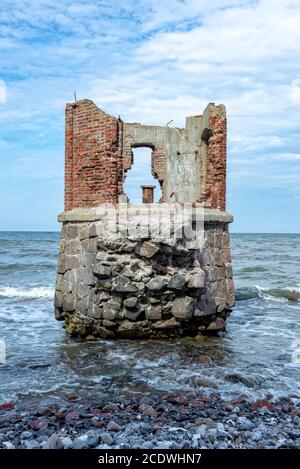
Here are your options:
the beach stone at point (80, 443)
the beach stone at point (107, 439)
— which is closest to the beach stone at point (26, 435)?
the beach stone at point (80, 443)

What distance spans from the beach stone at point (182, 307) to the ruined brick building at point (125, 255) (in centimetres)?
2

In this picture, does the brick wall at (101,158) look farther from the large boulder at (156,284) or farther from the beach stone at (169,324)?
the beach stone at (169,324)

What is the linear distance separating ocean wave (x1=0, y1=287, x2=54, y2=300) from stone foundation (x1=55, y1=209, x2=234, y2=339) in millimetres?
6127

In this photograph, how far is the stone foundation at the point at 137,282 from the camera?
305 inches

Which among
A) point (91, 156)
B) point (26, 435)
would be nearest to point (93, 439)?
point (26, 435)

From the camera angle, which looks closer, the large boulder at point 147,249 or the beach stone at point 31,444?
the beach stone at point 31,444

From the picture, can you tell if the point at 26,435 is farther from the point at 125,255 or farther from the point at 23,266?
the point at 23,266

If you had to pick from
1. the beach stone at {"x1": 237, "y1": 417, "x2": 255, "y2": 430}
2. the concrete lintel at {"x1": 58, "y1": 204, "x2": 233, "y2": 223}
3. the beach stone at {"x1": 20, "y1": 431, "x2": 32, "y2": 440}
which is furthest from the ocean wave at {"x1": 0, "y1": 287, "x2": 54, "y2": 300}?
the beach stone at {"x1": 237, "y1": 417, "x2": 255, "y2": 430}

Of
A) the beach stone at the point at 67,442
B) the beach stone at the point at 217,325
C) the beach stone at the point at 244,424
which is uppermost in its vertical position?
the beach stone at the point at 217,325

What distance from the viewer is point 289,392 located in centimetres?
597

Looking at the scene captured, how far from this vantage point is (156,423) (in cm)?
486

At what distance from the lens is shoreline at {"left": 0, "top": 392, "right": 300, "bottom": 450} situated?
4.41 meters
